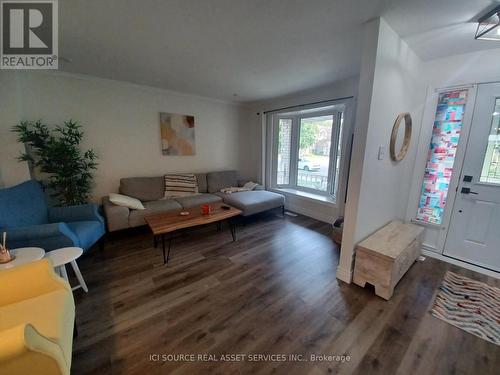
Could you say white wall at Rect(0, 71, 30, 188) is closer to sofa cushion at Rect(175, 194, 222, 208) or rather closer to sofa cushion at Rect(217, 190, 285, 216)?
sofa cushion at Rect(175, 194, 222, 208)

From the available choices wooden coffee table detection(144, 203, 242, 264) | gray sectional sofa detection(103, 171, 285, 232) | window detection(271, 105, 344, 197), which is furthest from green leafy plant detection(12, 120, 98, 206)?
window detection(271, 105, 344, 197)

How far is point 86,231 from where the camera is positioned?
2.09m

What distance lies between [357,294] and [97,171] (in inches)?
149

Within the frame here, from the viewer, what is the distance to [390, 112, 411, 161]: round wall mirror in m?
2.01

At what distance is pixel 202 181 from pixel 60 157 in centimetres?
209

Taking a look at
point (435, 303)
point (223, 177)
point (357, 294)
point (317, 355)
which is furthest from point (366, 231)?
point (223, 177)

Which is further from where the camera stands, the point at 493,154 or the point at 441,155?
the point at 441,155

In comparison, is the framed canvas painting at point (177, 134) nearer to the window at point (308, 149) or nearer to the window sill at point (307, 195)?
the window at point (308, 149)

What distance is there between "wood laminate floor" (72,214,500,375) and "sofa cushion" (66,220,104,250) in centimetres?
29

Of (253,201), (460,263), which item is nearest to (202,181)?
(253,201)

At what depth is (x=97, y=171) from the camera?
3.09 m

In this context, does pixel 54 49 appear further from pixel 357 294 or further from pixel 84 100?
pixel 357 294

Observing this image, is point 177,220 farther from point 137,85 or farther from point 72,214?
point 137,85

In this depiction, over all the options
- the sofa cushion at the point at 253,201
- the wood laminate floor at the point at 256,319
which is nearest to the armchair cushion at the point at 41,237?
the wood laminate floor at the point at 256,319
